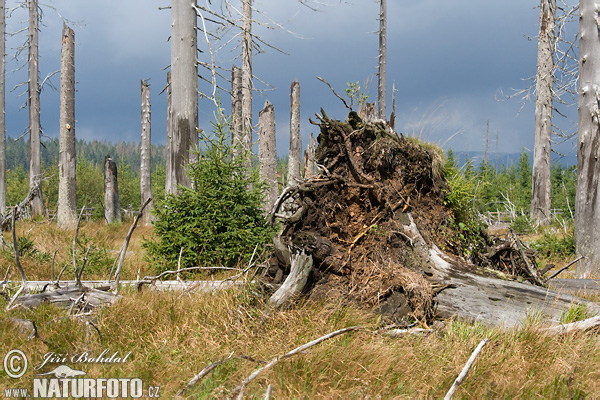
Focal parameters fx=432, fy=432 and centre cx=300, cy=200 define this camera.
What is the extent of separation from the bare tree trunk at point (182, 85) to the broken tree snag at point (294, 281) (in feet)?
16.8

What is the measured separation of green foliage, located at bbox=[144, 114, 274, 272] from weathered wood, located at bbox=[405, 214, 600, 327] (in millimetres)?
3374

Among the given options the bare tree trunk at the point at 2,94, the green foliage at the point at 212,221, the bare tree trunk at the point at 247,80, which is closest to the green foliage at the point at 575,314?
the green foliage at the point at 212,221

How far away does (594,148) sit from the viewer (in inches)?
307

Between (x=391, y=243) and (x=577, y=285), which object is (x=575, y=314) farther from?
(x=577, y=285)

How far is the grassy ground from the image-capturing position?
10.7 feet

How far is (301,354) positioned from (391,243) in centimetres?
206

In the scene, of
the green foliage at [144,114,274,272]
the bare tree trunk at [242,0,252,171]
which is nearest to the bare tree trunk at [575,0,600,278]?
the green foliage at [144,114,274,272]

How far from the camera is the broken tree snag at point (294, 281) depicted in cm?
435

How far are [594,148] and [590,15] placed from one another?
2445 millimetres

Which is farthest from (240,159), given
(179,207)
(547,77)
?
(547,77)

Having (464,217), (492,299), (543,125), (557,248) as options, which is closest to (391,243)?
(492,299)

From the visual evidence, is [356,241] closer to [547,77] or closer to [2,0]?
[547,77]

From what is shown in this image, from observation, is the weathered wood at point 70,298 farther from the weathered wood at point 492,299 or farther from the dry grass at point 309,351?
the weathered wood at point 492,299

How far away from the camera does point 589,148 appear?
7867 millimetres
